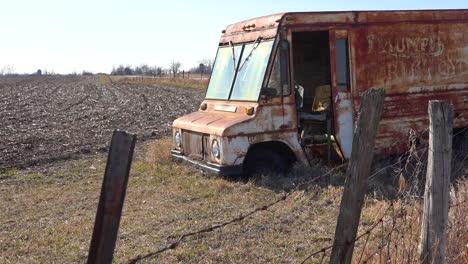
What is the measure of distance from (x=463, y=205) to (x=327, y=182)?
12.1 feet

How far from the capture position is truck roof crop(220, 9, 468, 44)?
29.1 ft

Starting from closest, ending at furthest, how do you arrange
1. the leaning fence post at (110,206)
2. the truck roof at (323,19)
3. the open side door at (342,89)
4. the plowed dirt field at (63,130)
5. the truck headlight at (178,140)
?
the leaning fence post at (110,206) → the truck roof at (323,19) → the open side door at (342,89) → the truck headlight at (178,140) → the plowed dirt field at (63,130)

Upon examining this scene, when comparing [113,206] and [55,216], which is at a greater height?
[113,206]

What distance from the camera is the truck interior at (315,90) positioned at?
30.9 feet

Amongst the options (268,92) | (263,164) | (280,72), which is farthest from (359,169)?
(263,164)

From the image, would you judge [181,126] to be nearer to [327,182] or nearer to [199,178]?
[199,178]

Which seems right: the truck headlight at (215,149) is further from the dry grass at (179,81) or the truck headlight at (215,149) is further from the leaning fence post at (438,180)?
the dry grass at (179,81)

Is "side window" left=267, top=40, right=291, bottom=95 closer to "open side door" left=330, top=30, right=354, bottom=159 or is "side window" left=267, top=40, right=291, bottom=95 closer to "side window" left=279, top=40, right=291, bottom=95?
"side window" left=279, top=40, right=291, bottom=95

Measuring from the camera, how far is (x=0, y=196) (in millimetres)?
8844

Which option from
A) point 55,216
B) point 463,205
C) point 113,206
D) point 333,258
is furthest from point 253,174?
point 113,206

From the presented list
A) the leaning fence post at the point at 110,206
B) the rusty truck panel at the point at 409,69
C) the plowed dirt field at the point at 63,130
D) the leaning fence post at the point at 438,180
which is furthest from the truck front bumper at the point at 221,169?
the leaning fence post at the point at 110,206

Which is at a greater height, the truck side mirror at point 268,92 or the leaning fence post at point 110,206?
the truck side mirror at point 268,92

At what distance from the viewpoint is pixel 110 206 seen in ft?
9.50

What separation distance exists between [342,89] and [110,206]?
669 centimetres
